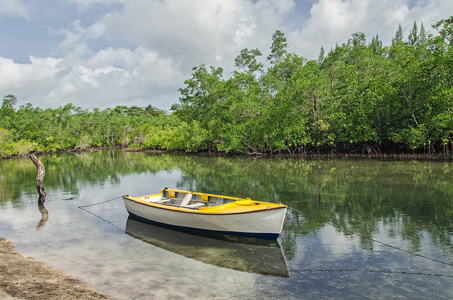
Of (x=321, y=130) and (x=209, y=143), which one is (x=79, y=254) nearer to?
(x=321, y=130)

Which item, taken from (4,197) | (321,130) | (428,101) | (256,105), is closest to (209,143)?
(256,105)

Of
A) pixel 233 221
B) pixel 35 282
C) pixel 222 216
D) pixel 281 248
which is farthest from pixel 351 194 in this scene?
pixel 35 282

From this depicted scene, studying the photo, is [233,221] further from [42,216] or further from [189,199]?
[42,216]

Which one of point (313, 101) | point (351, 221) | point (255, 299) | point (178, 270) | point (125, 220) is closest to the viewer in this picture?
point (255, 299)

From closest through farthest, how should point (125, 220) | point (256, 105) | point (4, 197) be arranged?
1. point (125, 220)
2. point (4, 197)
3. point (256, 105)

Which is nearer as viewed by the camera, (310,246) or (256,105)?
(310,246)

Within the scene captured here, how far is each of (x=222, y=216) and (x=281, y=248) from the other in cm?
175

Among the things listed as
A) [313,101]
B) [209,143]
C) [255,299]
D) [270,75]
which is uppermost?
[270,75]

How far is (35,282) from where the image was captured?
239 inches

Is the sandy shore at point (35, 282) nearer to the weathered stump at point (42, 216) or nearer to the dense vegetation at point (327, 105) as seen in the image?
the weathered stump at point (42, 216)

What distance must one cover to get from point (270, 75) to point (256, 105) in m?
6.97

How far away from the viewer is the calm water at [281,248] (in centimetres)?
612

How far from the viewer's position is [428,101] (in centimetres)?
2548

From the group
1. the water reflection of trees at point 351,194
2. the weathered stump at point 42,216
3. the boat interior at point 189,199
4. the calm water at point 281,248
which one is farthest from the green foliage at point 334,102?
the weathered stump at point 42,216
